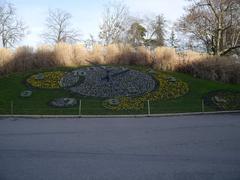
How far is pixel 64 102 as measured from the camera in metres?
21.3

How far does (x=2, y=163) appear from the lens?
307 inches

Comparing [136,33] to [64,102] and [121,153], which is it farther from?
[121,153]

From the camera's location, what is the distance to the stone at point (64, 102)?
20.9 m

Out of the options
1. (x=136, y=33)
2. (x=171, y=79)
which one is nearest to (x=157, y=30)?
(x=136, y=33)

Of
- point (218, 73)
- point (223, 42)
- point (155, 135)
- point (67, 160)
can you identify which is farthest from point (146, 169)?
point (223, 42)

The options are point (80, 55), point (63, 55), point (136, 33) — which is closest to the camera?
point (63, 55)

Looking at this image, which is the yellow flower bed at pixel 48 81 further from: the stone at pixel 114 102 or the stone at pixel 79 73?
the stone at pixel 114 102

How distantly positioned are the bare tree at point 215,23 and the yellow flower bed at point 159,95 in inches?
572

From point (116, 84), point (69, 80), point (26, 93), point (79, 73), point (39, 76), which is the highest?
point (79, 73)

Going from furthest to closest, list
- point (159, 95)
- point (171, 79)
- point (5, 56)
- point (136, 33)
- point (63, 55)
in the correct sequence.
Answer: point (136, 33) → point (63, 55) → point (5, 56) → point (171, 79) → point (159, 95)

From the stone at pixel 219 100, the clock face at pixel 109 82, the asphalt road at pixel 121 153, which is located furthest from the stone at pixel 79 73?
the asphalt road at pixel 121 153

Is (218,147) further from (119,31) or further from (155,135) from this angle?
(119,31)

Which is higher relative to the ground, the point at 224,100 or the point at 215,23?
the point at 215,23

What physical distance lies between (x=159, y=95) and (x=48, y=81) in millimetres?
7799
